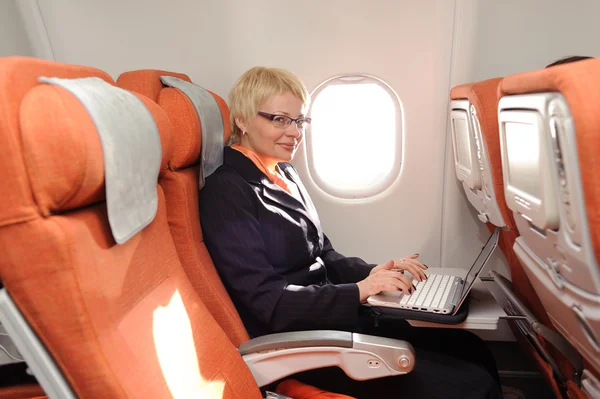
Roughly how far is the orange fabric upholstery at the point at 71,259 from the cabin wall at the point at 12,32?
4.73 feet

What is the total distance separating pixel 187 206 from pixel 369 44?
1.32 metres

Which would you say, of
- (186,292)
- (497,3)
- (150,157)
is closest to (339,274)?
(186,292)

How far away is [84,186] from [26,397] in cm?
78

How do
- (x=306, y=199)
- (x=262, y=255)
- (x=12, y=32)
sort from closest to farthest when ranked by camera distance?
(x=262, y=255)
(x=306, y=199)
(x=12, y=32)

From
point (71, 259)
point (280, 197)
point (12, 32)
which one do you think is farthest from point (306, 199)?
point (12, 32)

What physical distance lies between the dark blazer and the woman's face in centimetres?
15

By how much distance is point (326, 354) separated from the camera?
4.61 feet

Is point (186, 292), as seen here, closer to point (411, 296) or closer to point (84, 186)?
point (84, 186)

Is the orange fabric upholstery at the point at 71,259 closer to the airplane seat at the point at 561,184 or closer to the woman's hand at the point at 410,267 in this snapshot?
the airplane seat at the point at 561,184

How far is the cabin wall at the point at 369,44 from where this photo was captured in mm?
2230

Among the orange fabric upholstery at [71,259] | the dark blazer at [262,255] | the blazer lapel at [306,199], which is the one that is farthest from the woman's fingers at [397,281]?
the orange fabric upholstery at [71,259]

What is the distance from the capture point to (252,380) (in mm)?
1367

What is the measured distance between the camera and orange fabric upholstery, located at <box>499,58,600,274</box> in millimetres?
770

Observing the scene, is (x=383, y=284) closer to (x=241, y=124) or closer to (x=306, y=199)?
(x=306, y=199)
